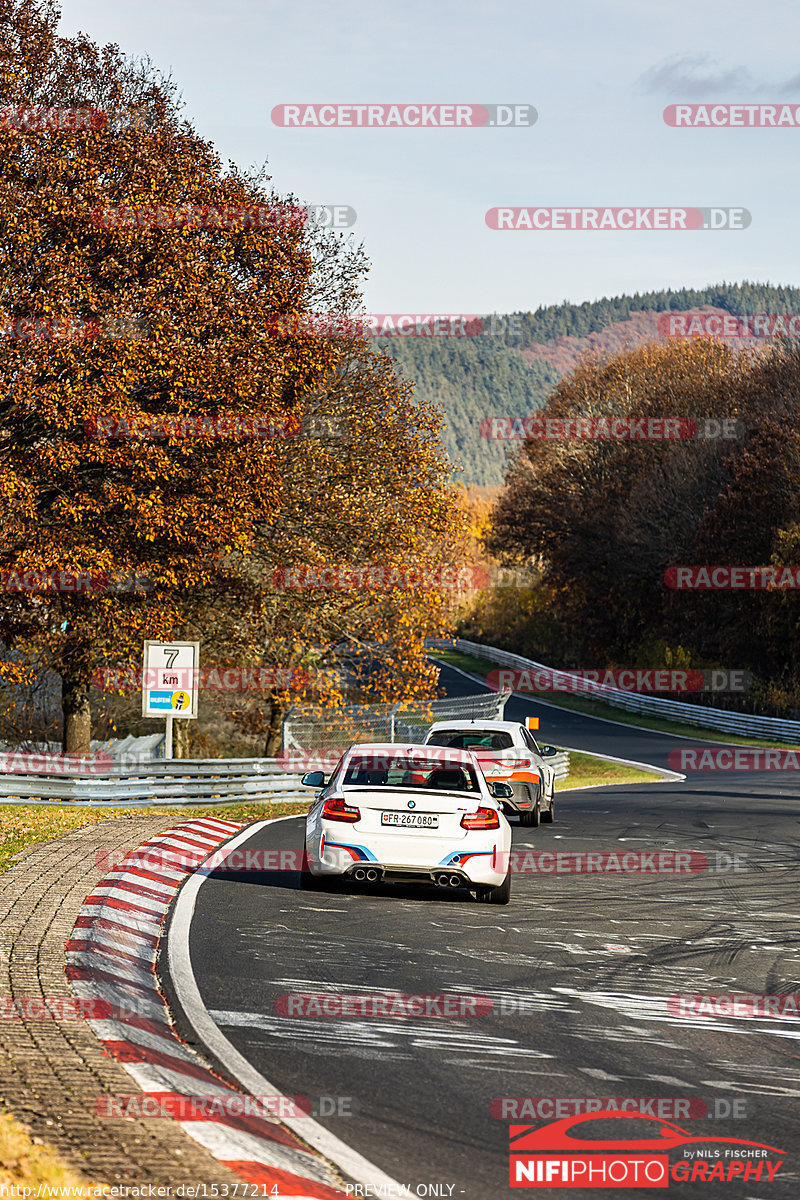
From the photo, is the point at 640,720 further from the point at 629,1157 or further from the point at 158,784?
the point at 629,1157

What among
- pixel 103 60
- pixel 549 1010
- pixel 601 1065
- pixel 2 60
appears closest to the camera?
pixel 601 1065

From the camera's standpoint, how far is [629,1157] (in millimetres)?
5172

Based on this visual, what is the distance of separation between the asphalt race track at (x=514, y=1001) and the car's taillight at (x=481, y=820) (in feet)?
2.51

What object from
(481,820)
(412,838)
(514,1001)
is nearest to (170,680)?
(412,838)

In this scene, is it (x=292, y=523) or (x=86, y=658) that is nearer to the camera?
(x=86, y=658)

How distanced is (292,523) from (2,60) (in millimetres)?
11343

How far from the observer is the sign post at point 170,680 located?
21.2 meters

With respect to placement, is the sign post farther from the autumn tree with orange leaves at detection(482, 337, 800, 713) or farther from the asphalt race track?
the autumn tree with orange leaves at detection(482, 337, 800, 713)

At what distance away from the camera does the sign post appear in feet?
69.4

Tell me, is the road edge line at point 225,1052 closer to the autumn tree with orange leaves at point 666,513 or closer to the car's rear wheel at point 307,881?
A: the car's rear wheel at point 307,881

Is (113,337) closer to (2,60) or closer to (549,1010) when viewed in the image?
(2,60)

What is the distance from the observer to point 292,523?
29375 millimetres

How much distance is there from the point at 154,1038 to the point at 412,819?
4.78 meters

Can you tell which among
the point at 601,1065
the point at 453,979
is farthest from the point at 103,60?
the point at 601,1065
